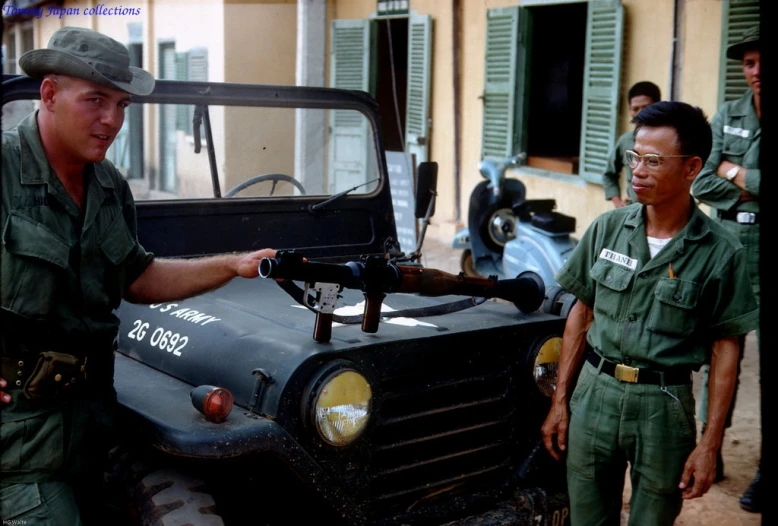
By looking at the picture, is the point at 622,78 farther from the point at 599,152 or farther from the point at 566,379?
the point at 566,379

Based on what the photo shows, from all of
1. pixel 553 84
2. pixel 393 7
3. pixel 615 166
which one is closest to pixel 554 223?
pixel 615 166

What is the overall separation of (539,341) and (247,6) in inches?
343

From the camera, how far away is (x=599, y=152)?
300 inches

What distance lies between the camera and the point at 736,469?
420 cm

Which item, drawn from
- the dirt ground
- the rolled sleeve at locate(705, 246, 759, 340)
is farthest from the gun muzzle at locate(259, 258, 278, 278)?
the dirt ground

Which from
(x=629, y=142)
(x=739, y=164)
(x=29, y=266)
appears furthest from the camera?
(x=629, y=142)

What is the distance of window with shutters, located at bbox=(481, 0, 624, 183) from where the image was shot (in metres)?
7.46

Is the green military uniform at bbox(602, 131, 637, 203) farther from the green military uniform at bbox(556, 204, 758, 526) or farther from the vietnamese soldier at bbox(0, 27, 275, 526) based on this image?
the vietnamese soldier at bbox(0, 27, 275, 526)

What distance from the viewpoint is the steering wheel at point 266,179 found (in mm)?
3389

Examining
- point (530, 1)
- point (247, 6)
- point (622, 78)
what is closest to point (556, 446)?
point (622, 78)

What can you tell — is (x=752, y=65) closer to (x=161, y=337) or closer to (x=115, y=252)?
(x=161, y=337)

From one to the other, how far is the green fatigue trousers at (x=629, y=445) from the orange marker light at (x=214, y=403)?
0.95 meters

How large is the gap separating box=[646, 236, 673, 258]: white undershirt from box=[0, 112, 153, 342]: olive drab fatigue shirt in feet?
4.41

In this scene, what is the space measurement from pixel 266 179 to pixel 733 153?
1951 millimetres
